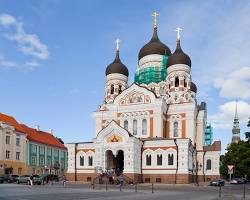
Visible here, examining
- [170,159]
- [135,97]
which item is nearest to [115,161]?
[170,159]

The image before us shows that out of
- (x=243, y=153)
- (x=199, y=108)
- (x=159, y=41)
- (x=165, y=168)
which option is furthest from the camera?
(x=159, y=41)

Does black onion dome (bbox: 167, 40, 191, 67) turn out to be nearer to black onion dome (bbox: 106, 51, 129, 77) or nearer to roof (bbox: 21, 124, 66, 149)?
black onion dome (bbox: 106, 51, 129, 77)

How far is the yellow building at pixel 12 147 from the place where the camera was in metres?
69.1

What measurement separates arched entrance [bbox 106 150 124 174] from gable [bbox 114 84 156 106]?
9234 mm

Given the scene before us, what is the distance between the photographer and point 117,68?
245 feet

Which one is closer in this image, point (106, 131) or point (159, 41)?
point (106, 131)

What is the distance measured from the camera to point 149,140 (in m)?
57.8

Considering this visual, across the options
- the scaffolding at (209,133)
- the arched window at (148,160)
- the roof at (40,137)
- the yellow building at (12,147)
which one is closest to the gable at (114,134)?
the arched window at (148,160)

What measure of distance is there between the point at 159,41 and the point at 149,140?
939 inches

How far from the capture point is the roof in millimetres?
80062

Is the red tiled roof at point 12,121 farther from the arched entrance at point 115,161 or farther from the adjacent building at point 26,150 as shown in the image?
the arched entrance at point 115,161

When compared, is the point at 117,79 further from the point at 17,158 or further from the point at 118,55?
the point at 17,158

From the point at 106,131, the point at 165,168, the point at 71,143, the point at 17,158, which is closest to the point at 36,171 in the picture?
the point at 17,158

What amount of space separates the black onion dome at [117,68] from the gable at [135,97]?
837cm
